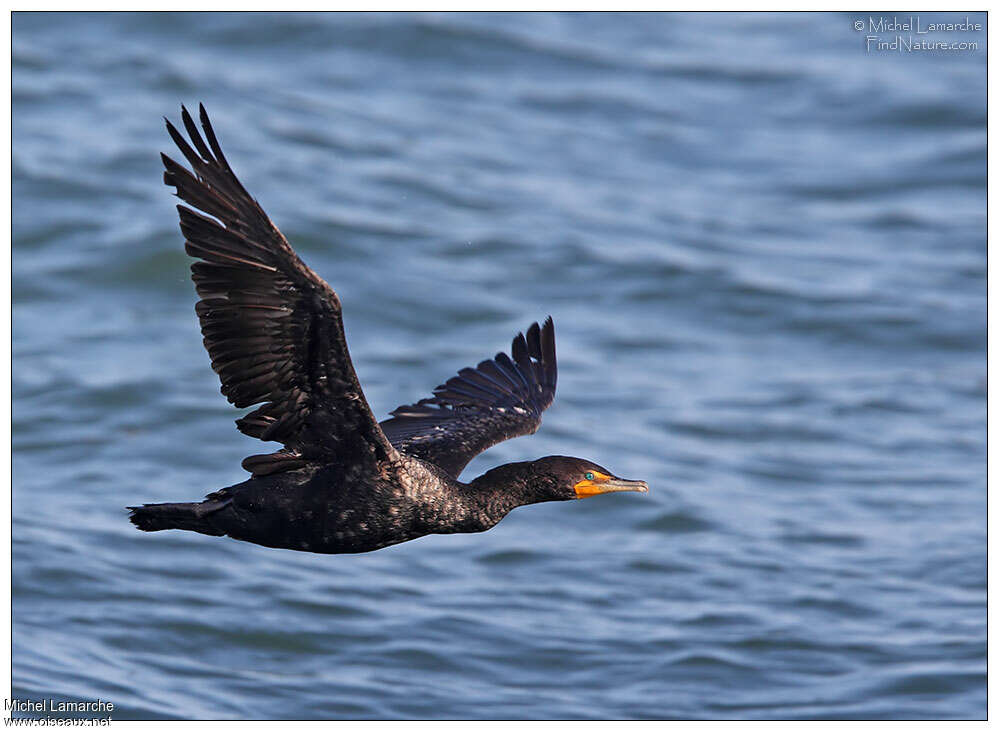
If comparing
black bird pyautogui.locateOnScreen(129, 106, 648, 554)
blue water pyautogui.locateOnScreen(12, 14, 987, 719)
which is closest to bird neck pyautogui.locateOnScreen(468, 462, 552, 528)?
black bird pyautogui.locateOnScreen(129, 106, 648, 554)

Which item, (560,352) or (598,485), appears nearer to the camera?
(598,485)

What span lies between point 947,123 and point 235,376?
59.3 ft

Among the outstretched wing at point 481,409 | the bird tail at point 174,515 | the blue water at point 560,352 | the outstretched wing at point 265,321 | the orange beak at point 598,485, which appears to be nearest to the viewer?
the outstretched wing at point 265,321

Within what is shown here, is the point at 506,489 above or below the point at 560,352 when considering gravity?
below

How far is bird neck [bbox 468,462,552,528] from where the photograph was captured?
7.95 m

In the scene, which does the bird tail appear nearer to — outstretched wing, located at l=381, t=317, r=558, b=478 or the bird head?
outstretched wing, located at l=381, t=317, r=558, b=478

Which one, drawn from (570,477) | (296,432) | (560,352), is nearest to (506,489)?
(570,477)

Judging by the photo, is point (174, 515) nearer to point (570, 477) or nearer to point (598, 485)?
point (570, 477)

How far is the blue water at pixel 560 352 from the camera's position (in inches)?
522

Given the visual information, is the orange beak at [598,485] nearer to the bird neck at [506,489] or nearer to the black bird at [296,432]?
the black bird at [296,432]

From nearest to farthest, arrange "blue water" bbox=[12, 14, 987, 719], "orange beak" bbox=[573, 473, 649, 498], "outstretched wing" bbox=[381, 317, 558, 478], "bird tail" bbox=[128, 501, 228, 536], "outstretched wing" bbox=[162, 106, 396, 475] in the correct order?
→ "outstretched wing" bbox=[162, 106, 396, 475] < "bird tail" bbox=[128, 501, 228, 536] < "orange beak" bbox=[573, 473, 649, 498] < "outstretched wing" bbox=[381, 317, 558, 478] < "blue water" bbox=[12, 14, 987, 719]

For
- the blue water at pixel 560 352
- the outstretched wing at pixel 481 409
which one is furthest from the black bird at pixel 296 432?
the blue water at pixel 560 352

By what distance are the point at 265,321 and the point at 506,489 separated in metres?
1.66

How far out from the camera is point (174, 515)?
766 centimetres
